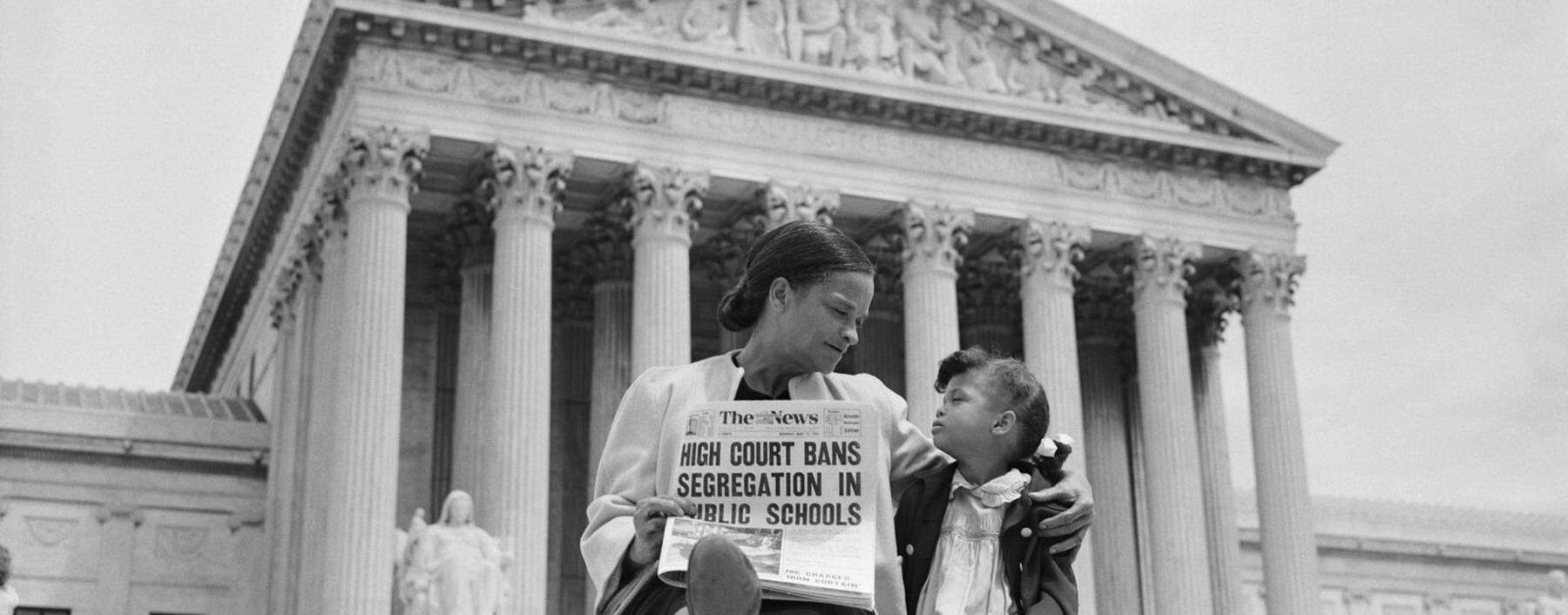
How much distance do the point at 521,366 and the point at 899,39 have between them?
10530 mm

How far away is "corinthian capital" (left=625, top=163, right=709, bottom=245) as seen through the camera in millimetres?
32656

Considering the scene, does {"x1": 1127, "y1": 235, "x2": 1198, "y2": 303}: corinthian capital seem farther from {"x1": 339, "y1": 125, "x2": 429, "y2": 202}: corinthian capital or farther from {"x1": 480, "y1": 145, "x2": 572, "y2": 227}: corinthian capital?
{"x1": 339, "y1": 125, "x2": 429, "y2": 202}: corinthian capital

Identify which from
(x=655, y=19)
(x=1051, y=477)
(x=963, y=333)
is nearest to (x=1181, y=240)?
(x=963, y=333)

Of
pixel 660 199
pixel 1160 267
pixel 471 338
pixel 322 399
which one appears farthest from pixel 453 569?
pixel 1160 267

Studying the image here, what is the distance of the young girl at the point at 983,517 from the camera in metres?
5.76

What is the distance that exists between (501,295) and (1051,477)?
1020 inches

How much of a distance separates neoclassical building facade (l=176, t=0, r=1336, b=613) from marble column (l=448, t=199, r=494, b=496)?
9 centimetres

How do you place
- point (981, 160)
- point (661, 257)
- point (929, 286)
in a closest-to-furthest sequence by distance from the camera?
1. point (661, 257)
2. point (929, 286)
3. point (981, 160)

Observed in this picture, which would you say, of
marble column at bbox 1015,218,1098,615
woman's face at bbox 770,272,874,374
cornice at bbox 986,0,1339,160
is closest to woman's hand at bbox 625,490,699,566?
woman's face at bbox 770,272,874,374

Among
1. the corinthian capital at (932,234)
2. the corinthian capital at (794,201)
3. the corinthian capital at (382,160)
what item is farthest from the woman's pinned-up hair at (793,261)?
the corinthian capital at (932,234)

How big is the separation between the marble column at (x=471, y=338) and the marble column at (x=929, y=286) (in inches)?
300

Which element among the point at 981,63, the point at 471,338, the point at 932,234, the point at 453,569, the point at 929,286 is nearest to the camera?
the point at 453,569

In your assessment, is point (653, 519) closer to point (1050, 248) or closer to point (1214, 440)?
point (1050, 248)

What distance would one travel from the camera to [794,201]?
33844mm
